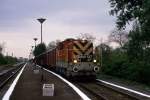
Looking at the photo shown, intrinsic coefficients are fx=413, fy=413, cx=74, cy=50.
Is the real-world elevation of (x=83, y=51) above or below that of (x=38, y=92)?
above

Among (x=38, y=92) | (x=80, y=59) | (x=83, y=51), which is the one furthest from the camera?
(x=83, y=51)

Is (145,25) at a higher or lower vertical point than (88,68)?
higher

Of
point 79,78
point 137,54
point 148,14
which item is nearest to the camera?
point 148,14

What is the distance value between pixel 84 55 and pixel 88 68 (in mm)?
1201

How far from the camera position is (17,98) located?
19.6 metres

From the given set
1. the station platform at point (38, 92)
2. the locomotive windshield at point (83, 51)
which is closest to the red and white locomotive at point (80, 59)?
the locomotive windshield at point (83, 51)

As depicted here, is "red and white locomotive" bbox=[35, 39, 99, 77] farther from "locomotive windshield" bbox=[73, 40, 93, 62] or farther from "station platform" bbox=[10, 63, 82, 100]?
"station platform" bbox=[10, 63, 82, 100]

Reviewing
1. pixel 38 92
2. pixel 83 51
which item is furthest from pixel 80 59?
pixel 38 92

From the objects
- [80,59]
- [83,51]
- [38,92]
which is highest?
[83,51]

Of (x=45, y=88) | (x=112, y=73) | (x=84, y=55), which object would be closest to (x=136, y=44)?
(x=84, y=55)

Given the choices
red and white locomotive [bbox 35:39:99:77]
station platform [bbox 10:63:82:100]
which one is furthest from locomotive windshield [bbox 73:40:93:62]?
station platform [bbox 10:63:82:100]

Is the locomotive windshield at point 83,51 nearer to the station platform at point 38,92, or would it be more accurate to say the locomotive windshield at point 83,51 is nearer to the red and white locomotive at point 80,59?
the red and white locomotive at point 80,59

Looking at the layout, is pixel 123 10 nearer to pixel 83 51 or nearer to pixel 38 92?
pixel 83 51

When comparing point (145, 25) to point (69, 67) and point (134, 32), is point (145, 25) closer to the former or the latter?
point (134, 32)
